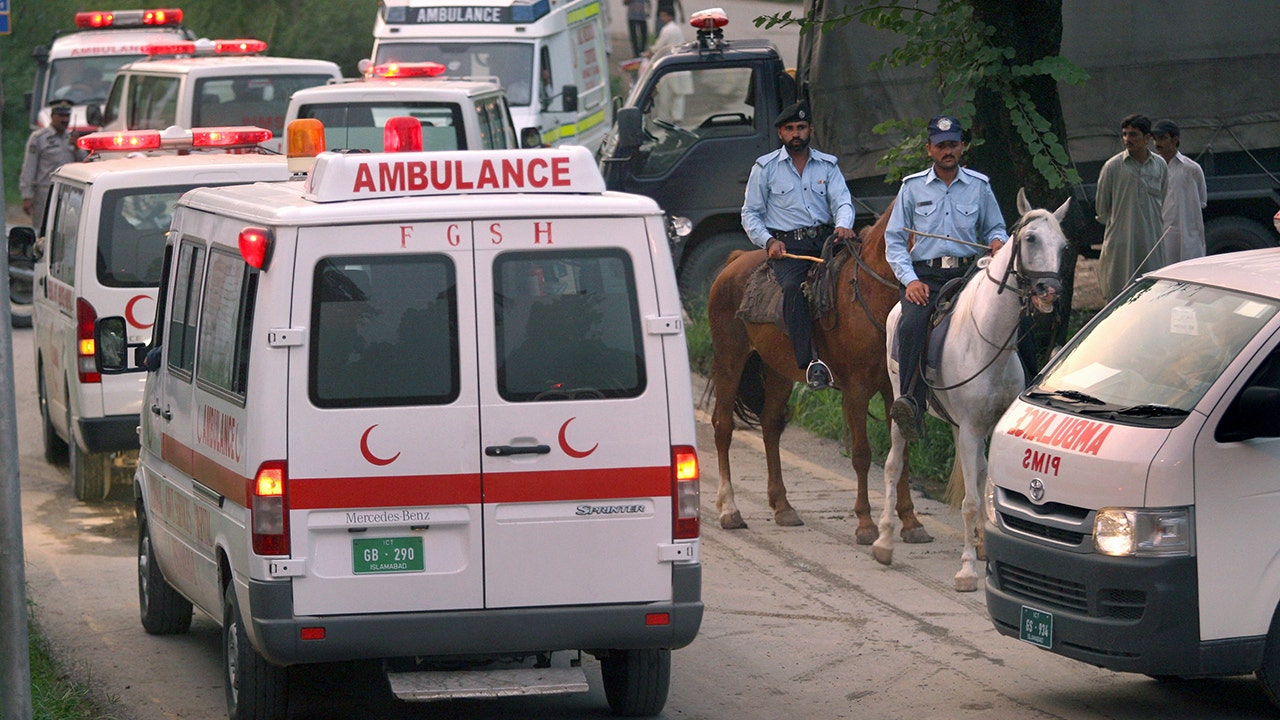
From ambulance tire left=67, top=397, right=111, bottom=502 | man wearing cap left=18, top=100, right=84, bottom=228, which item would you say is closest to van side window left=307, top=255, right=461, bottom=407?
ambulance tire left=67, top=397, right=111, bottom=502

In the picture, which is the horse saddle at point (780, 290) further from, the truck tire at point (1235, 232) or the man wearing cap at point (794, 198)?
the truck tire at point (1235, 232)

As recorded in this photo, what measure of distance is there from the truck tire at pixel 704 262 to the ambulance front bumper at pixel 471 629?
10.4 m

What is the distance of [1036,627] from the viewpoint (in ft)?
23.6

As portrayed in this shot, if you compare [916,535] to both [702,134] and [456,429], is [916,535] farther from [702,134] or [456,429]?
[702,134]

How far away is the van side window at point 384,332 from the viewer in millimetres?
6559

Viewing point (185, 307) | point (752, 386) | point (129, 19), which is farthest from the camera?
point (129, 19)

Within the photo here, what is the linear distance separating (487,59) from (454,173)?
16504 millimetres

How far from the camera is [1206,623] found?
22.0ft

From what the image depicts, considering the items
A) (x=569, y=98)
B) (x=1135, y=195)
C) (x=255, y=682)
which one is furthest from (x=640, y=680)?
(x=569, y=98)

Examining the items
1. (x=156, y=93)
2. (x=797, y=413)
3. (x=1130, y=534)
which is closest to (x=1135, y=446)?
(x=1130, y=534)

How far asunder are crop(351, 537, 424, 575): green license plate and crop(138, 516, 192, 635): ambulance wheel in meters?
2.46

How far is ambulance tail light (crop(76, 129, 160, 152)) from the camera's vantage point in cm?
1231

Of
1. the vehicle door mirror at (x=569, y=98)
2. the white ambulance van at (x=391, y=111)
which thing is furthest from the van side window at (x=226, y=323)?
the vehicle door mirror at (x=569, y=98)

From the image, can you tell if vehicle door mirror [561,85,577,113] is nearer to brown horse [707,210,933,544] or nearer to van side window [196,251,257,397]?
brown horse [707,210,933,544]
